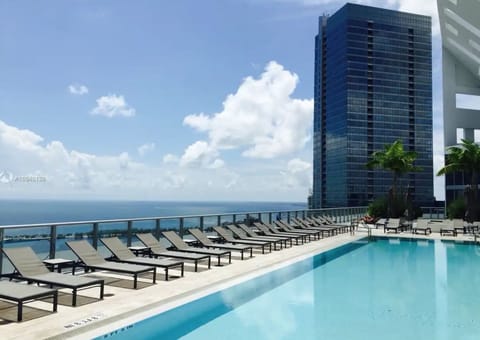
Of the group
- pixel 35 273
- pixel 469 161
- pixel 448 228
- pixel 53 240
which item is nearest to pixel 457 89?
pixel 469 161

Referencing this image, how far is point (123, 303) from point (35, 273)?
1.47 meters

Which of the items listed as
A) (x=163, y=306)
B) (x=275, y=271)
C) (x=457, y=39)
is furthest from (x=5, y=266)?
(x=457, y=39)

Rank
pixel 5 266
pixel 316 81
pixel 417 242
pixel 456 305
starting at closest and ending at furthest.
→ 1. pixel 5 266
2. pixel 456 305
3. pixel 417 242
4. pixel 316 81

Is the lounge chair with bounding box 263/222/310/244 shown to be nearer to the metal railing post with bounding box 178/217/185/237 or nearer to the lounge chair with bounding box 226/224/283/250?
the lounge chair with bounding box 226/224/283/250

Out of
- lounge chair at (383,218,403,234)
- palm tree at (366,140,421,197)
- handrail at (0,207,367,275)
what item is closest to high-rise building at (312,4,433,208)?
palm tree at (366,140,421,197)

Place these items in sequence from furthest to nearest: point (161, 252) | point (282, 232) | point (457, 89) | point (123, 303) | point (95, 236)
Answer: point (457, 89) < point (282, 232) < point (161, 252) < point (95, 236) < point (123, 303)

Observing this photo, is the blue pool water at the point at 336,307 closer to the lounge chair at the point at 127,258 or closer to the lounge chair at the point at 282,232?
the lounge chair at the point at 127,258

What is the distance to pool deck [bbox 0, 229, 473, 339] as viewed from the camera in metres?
4.71

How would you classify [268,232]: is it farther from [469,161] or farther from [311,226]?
[469,161]

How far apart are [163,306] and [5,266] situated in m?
2.74

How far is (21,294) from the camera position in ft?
16.4

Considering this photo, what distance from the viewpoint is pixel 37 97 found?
28500mm

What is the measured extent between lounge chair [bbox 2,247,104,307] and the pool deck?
12.4 inches

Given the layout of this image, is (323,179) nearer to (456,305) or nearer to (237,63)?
(237,63)
